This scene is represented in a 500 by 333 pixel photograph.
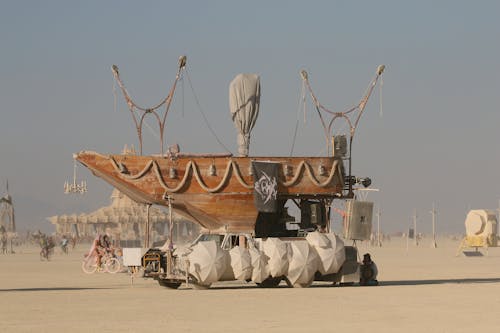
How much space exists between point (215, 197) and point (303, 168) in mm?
2811

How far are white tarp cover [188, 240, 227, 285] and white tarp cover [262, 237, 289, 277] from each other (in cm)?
139

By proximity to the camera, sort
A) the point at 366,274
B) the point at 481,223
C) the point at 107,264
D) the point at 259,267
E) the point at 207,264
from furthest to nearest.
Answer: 1. the point at 481,223
2. the point at 107,264
3. the point at 366,274
4. the point at 259,267
5. the point at 207,264

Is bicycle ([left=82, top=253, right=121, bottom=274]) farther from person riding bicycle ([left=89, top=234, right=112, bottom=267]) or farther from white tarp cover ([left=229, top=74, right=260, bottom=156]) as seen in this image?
white tarp cover ([left=229, top=74, right=260, bottom=156])

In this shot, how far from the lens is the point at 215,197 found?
1254 inches

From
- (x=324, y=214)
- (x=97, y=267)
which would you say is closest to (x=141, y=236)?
(x=97, y=267)

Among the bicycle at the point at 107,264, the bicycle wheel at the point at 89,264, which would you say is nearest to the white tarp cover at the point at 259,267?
the bicycle at the point at 107,264

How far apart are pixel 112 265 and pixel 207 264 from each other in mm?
13012

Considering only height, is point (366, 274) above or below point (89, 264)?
above

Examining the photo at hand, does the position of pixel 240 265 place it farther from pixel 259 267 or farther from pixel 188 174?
pixel 188 174

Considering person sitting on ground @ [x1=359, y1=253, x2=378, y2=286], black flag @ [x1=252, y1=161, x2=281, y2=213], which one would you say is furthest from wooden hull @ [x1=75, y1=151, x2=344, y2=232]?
person sitting on ground @ [x1=359, y1=253, x2=378, y2=286]

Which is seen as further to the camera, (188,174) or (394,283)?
(394,283)

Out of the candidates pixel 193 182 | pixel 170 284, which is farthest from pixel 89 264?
pixel 170 284

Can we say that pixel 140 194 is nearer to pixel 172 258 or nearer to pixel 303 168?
pixel 172 258

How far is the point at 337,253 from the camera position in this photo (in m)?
31.0
